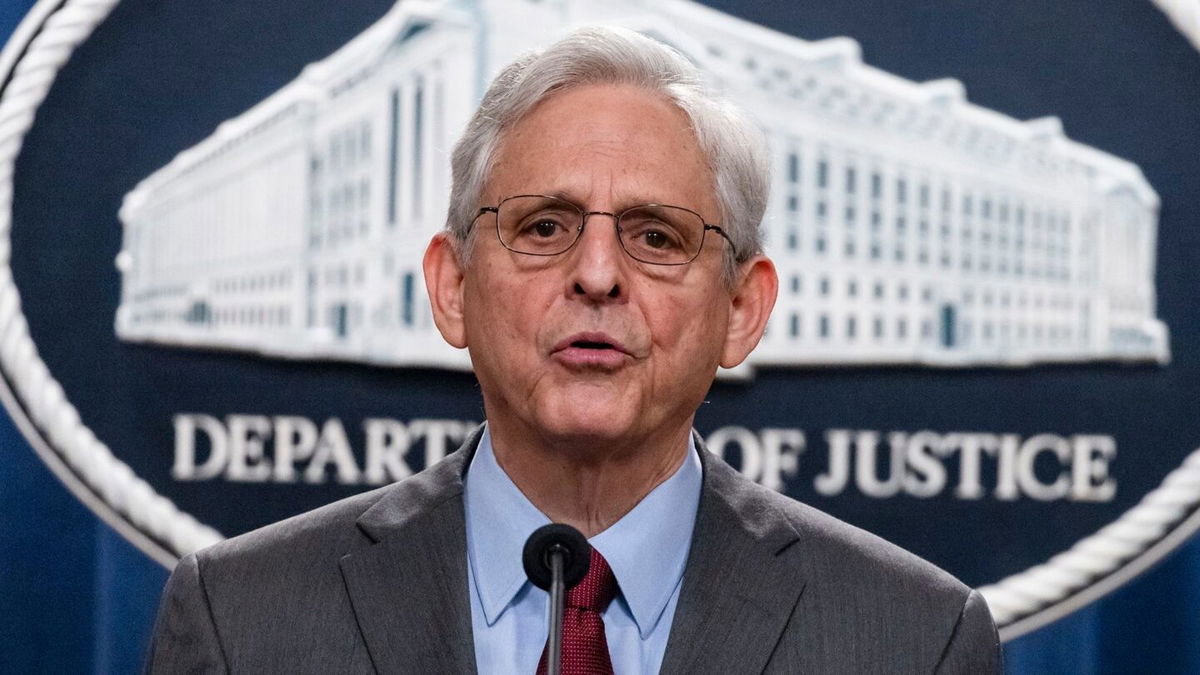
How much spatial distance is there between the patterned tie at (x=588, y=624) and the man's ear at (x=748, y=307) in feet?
1.00

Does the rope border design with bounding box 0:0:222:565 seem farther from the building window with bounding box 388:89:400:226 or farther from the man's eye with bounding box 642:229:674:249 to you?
the man's eye with bounding box 642:229:674:249

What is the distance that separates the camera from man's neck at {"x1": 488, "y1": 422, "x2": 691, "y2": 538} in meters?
1.51

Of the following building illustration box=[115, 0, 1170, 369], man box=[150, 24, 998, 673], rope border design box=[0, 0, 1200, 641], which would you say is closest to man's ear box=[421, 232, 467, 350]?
man box=[150, 24, 998, 673]

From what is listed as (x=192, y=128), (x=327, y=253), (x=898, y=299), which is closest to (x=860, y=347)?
(x=898, y=299)

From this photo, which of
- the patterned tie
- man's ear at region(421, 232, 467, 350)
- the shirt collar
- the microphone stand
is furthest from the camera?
man's ear at region(421, 232, 467, 350)

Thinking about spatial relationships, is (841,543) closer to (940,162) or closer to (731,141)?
(731,141)

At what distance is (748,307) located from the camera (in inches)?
63.4

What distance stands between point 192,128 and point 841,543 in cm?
139

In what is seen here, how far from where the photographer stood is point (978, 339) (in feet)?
7.59

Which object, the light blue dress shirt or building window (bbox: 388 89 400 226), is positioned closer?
the light blue dress shirt

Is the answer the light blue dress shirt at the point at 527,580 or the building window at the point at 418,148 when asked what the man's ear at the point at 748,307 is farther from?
the building window at the point at 418,148

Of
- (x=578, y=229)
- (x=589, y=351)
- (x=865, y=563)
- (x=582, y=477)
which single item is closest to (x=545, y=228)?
(x=578, y=229)

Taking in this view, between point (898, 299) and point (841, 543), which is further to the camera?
point (898, 299)

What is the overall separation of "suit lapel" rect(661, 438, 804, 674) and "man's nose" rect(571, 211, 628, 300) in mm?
350
